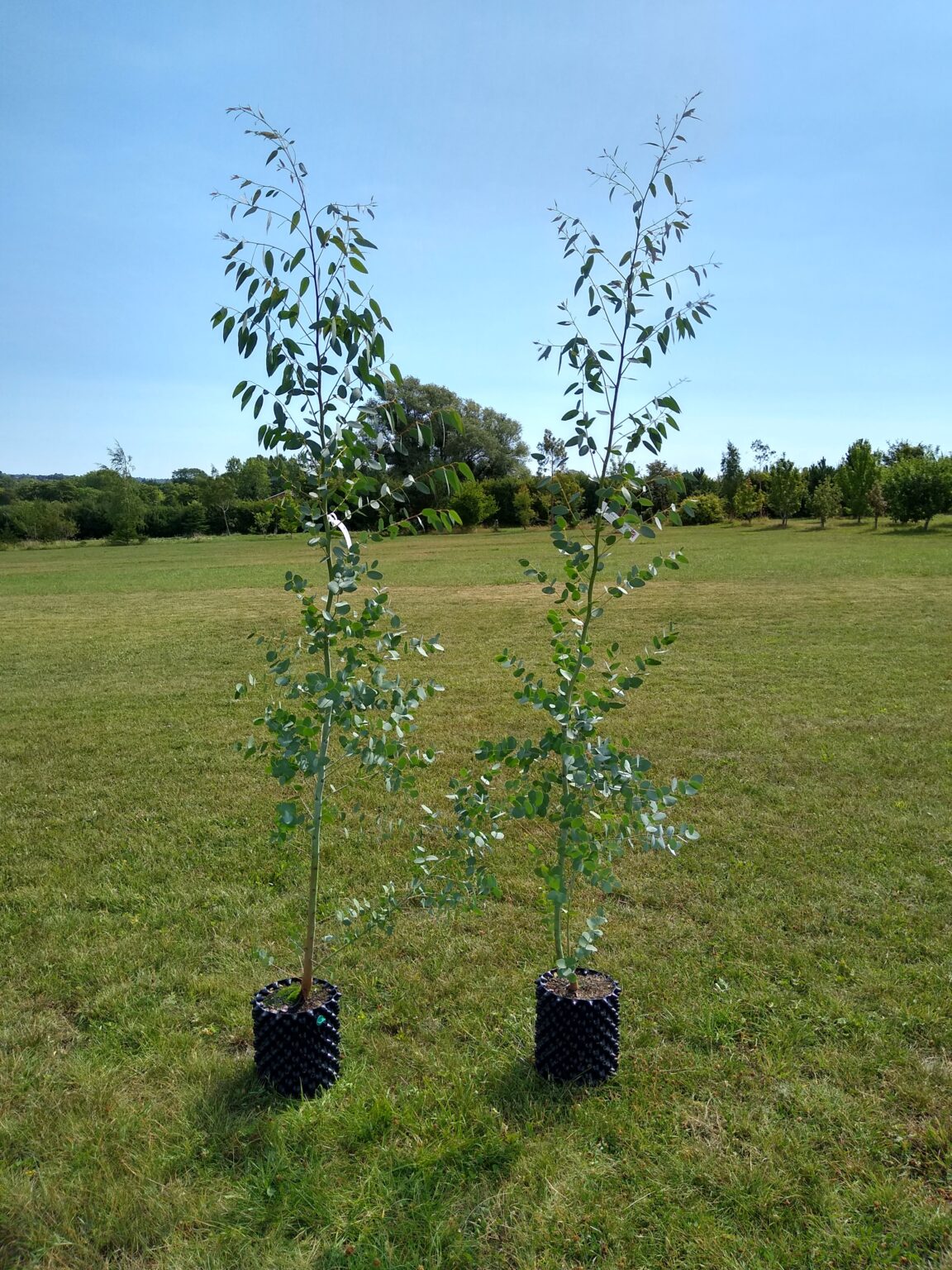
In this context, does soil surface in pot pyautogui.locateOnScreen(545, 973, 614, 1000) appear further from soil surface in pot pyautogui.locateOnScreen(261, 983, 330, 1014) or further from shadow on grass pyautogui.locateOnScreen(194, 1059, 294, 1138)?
shadow on grass pyautogui.locateOnScreen(194, 1059, 294, 1138)

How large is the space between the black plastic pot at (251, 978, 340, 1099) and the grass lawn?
73mm

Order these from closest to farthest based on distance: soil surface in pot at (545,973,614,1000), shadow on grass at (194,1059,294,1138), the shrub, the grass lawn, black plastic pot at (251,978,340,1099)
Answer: the grass lawn, shadow on grass at (194,1059,294,1138), black plastic pot at (251,978,340,1099), soil surface in pot at (545,973,614,1000), the shrub

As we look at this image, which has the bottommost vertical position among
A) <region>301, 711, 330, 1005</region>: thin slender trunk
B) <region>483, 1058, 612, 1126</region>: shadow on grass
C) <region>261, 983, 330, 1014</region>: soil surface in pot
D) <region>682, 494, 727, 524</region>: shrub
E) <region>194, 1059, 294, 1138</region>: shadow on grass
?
<region>194, 1059, 294, 1138</region>: shadow on grass

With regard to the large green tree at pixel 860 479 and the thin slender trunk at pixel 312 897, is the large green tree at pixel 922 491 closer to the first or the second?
the large green tree at pixel 860 479

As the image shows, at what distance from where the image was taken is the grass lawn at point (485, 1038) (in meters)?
2.30

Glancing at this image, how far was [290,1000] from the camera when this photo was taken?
9.52ft

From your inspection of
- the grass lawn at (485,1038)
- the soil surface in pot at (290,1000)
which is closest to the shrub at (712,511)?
the grass lawn at (485,1038)

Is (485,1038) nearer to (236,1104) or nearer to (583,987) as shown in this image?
(583,987)

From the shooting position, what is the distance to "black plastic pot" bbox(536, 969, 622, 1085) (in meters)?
2.81

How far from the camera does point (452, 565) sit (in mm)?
27016

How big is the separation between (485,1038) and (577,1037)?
46 cm

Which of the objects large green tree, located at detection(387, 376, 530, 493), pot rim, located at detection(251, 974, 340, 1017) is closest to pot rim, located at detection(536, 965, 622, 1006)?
pot rim, located at detection(251, 974, 340, 1017)

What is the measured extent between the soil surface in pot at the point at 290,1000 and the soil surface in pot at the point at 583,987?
787 mm

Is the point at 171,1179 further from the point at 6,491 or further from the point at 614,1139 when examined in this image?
the point at 6,491
